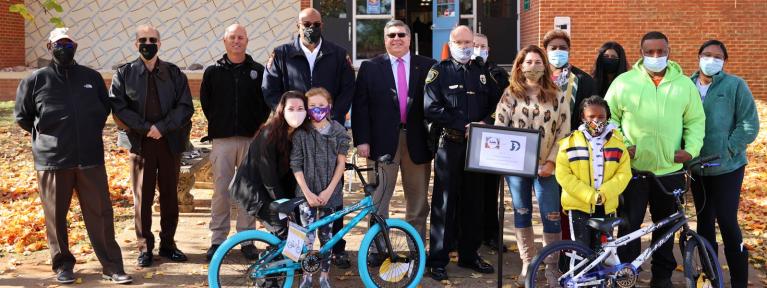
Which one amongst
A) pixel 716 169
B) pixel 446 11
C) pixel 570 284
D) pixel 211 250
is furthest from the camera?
pixel 446 11

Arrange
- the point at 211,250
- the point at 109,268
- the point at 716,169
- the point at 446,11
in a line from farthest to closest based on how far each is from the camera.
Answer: the point at 446,11 < the point at 211,250 < the point at 109,268 < the point at 716,169

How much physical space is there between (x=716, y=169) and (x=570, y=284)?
4.66 ft

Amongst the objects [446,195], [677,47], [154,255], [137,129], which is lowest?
[154,255]

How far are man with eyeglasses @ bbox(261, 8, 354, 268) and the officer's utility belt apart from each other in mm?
849

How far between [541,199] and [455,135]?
807 millimetres

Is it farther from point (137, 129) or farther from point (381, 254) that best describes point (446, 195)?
point (137, 129)

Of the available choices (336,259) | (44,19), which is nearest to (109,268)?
(336,259)

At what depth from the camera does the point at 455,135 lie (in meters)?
5.97

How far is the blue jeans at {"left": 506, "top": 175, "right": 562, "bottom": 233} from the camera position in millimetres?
5648

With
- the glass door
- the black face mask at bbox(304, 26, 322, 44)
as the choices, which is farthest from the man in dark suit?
the glass door

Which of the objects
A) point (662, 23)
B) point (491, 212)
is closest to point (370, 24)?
point (662, 23)

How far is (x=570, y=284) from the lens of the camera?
509 cm

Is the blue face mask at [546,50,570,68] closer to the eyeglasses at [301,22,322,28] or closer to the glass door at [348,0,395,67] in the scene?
the eyeglasses at [301,22,322,28]

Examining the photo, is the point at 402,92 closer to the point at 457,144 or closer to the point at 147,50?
the point at 457,144
